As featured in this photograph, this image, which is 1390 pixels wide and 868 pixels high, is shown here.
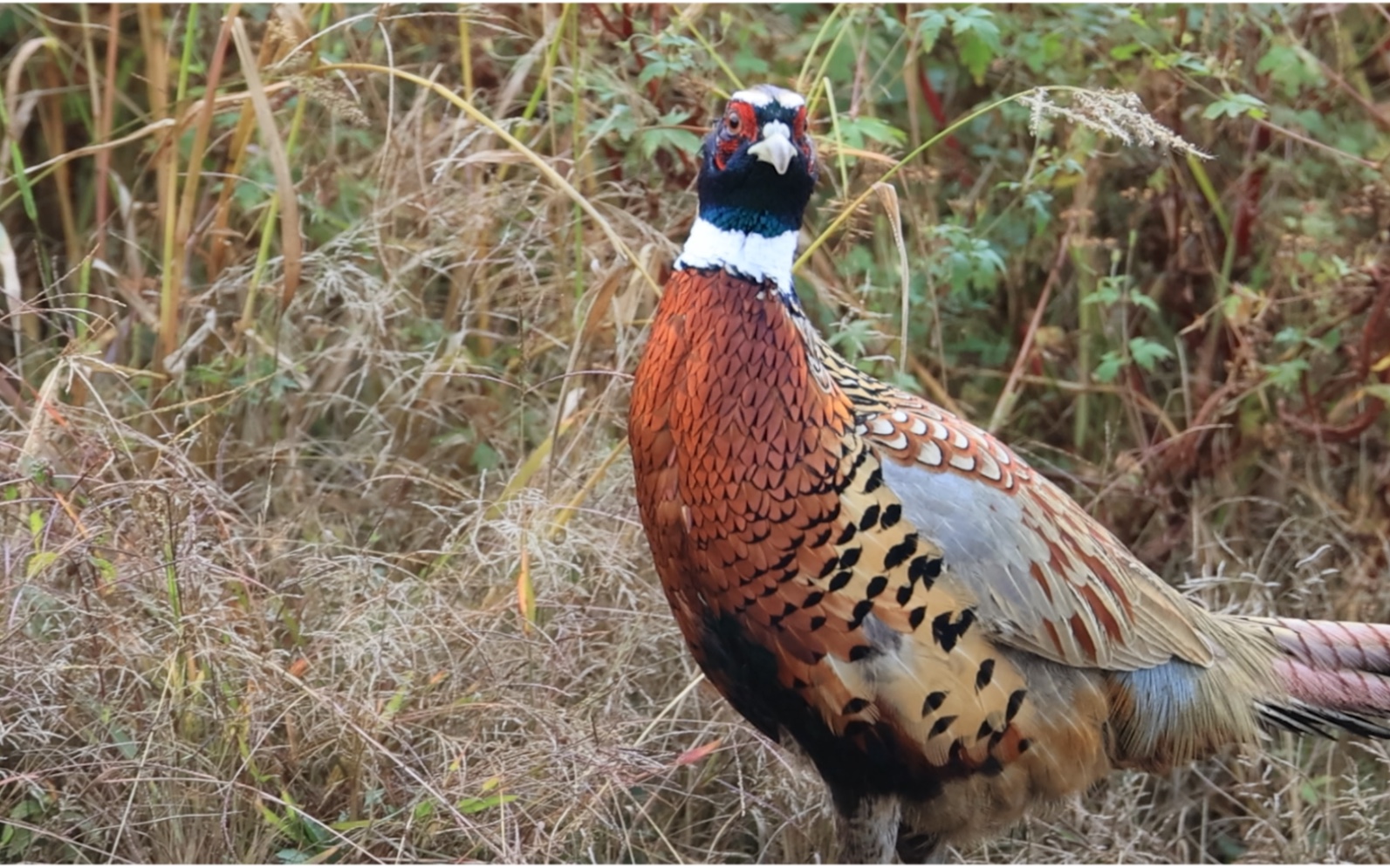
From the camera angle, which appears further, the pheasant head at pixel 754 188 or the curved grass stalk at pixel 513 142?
the curved grass stalk at pixel 513 142

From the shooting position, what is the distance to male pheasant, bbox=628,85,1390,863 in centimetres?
234

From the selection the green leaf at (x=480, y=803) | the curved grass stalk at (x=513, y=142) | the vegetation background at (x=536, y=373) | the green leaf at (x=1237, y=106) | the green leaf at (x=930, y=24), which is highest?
the green leaf at (x=930, y=24)

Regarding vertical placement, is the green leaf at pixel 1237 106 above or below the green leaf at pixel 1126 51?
above

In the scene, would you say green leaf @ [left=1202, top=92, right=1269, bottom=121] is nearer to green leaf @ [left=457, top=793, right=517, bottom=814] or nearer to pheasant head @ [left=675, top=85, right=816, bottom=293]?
pheasant head @ [left=675, top=85, right=816, bottom=293]

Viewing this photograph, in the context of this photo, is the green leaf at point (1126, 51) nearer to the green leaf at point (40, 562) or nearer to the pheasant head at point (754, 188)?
the pheasant head at point (754, 188)

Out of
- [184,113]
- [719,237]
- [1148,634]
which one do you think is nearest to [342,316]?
[184,113]

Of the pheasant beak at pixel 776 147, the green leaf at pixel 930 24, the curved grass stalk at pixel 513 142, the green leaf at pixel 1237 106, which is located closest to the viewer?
the pheasant beak at pixel 776 147

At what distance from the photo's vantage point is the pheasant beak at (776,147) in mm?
2266

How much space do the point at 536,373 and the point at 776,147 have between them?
1.63 metres

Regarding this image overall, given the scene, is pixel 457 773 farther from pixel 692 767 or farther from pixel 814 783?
pixel 814 783

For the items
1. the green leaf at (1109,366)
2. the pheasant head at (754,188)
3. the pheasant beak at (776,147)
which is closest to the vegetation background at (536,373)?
the green leaf at (1109,366)

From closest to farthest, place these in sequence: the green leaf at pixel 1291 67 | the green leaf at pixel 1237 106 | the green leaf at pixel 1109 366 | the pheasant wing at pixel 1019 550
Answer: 1. the pheasant wing at pixel 1019 550
2. the green leaf at pixel 1237 106
3. the green leaf at pixel 1291 67
4. the green leaf at pixel 1109 366

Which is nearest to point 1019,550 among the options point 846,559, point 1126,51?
point 846,559

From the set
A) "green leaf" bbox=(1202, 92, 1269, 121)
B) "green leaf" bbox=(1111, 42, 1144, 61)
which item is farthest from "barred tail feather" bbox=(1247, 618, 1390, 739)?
A: "green leaf" bbox=(1111, 42, 1144, 61)
